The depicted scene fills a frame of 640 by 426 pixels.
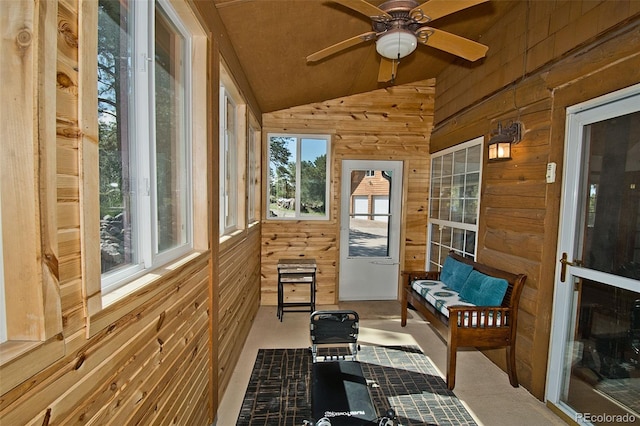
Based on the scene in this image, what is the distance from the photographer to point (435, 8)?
170 centimetres

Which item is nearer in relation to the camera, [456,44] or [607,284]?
[607,284]

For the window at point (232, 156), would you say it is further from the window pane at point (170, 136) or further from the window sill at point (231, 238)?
the window pane at point (170, 136)

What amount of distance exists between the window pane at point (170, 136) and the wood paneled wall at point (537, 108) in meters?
2.48

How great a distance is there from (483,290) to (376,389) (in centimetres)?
124

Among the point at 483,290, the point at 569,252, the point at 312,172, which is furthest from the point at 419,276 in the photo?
the point at 312,172

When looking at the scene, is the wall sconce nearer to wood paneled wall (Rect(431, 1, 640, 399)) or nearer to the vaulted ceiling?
wood paneled wall (Rect(431, 1, 640, 399))

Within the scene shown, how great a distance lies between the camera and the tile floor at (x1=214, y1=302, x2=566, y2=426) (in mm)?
2131

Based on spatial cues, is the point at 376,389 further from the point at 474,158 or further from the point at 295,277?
the point at 474,158

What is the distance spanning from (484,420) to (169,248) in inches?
90.5

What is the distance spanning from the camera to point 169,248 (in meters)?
1.44

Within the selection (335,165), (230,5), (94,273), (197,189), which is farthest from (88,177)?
(335,165)

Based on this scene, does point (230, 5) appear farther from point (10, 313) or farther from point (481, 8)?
point (481, 8)

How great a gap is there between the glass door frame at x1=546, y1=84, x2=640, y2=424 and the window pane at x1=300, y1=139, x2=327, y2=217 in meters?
2.71

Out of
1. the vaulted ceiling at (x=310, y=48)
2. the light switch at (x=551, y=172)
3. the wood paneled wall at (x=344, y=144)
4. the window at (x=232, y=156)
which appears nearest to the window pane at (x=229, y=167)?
the window at (x=232, y=156)
